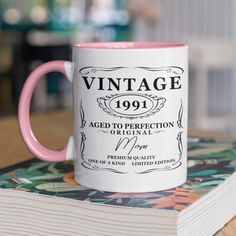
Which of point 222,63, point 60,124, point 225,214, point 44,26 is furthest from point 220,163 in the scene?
point 44,26

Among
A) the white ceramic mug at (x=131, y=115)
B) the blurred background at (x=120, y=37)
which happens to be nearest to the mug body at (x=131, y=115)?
the white ceramic mug at (x=131, y=115)

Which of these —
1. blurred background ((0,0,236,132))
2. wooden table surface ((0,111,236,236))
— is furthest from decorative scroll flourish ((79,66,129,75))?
blurred background ((0,0,236,132))

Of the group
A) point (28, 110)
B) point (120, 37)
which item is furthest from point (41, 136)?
point (120, 37)

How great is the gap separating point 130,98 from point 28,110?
0.10m

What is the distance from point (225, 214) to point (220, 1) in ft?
9.15

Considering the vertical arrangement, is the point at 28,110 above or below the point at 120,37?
above

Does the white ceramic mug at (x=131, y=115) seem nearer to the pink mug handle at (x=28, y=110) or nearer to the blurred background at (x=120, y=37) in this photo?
the pink mug handle at (x=28, y=110)

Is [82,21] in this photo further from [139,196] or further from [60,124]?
[139,196]

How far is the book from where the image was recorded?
376mm

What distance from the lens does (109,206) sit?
39 cm

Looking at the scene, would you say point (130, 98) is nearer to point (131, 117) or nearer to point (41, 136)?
point (131, 117)

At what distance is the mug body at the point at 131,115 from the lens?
1.38 ft

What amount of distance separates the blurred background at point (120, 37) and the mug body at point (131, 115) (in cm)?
173

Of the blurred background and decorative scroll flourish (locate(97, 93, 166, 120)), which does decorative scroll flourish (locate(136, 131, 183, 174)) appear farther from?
the blurred background
